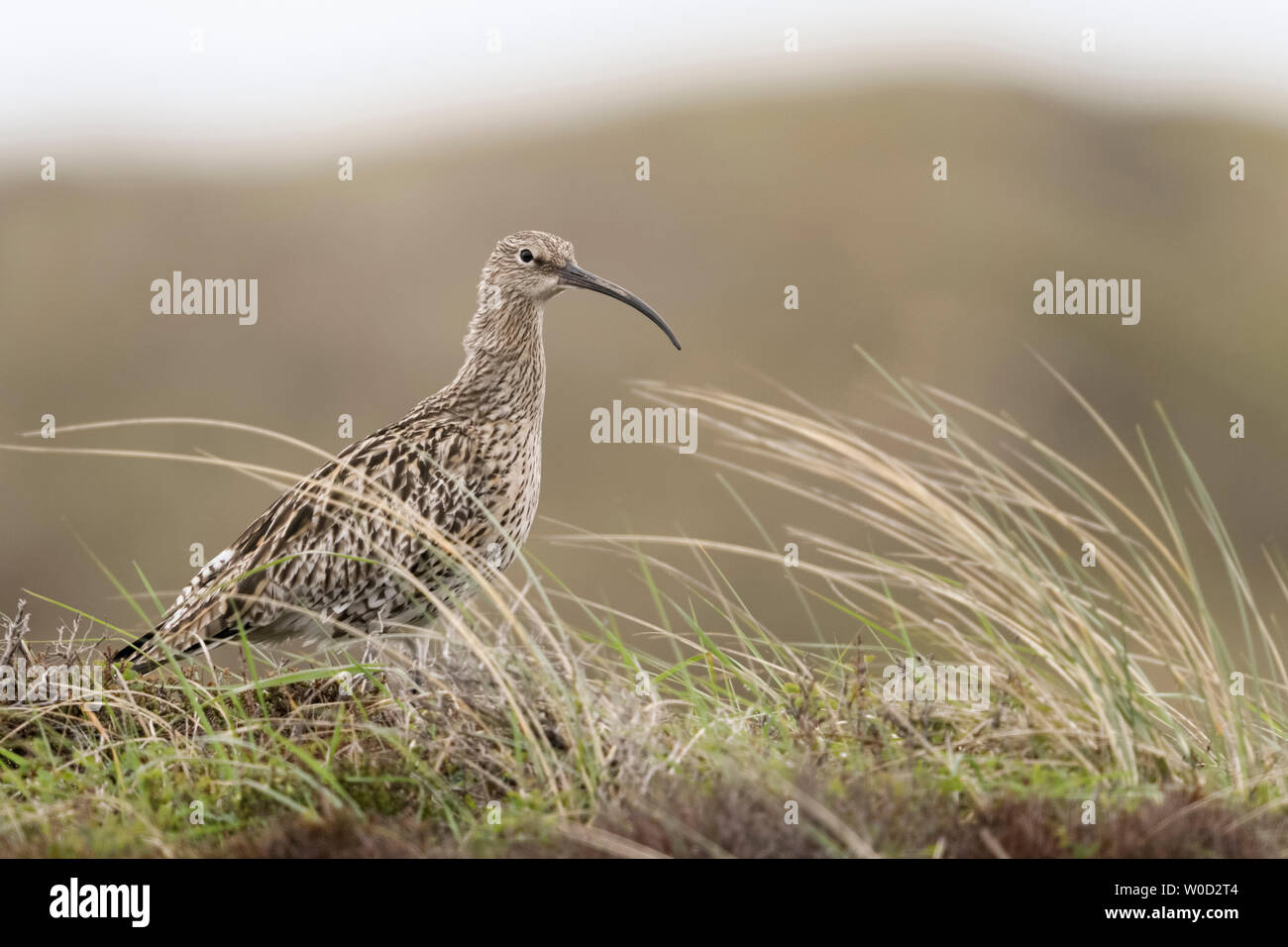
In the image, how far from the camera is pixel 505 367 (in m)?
8.14

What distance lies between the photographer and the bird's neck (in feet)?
26.1

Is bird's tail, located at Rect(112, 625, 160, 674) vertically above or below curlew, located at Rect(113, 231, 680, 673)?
below

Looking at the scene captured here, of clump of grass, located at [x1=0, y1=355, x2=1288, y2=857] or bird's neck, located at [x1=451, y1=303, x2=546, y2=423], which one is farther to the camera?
bird's neck, located at [x1=451, y1=303, x2=546, y2=423]

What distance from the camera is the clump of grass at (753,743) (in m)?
4.27

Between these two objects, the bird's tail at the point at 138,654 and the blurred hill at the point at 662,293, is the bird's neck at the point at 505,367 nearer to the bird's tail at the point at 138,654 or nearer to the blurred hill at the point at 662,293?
the bird's tail at the point at 138,654

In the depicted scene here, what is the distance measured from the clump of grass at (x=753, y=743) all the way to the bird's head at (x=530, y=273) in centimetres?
303

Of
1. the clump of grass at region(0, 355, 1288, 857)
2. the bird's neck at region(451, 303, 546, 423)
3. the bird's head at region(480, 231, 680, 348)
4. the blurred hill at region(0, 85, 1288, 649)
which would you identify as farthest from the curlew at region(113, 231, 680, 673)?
the blurred hill at region(0, 85, 1288, 649)

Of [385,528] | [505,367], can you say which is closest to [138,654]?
[385,528]

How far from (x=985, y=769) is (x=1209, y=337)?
146 ft

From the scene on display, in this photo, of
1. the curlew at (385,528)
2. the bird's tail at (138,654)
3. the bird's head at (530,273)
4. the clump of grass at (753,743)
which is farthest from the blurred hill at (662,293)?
the clump of grass at (753,743)

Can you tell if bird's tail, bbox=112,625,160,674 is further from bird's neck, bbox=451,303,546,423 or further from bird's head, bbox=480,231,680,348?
bird's head, bbox=480,231,680,348

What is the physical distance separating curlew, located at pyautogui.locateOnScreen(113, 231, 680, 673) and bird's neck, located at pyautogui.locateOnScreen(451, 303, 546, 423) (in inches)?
0.4

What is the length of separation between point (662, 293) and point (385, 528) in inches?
1371
